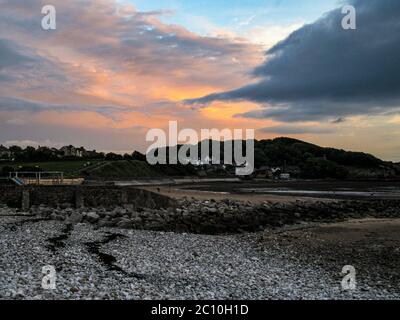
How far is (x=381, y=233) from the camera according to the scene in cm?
2917

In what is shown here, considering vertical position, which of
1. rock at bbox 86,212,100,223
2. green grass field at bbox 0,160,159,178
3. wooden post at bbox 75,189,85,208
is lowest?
rock at bbox 86,212,100,223

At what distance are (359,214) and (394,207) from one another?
8519 millimetres

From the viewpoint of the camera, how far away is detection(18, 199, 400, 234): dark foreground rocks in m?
28.7

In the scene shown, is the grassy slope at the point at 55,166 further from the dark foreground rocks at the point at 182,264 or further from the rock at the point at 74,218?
the dark foreground rocks at the point at 182,264

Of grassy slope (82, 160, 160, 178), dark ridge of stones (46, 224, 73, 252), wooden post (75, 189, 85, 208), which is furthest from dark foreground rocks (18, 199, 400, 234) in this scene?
grassy slope (82, 160, 160, 178)

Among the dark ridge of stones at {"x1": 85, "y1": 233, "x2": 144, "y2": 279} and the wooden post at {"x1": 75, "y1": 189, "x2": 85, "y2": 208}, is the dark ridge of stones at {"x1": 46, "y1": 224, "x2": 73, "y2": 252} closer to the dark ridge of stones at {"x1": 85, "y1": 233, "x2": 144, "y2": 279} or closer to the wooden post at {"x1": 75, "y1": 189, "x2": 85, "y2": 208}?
the dark ridge of stones at {"x1": 85, "y1": 233, "x2": 144, "y2": 279}

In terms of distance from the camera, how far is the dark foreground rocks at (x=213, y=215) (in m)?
28.7

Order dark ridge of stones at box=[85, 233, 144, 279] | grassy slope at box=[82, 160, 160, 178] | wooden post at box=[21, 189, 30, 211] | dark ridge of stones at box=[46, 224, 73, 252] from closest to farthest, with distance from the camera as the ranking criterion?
dark ridge of stones at box=[85, 233, 144, 279] < dark ridge of stones at box=[46, 224, 73, 252] < wooden post at box=[21, 189, 30, 211] < grassy slope at box=[82, 160, 160, 178]

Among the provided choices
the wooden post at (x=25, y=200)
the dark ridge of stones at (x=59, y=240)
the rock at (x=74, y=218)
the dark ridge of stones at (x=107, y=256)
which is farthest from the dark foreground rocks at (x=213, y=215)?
the dark ridge of stones at (x=107, y=256)

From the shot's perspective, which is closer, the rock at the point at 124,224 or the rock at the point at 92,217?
the rock at the point at 124,224

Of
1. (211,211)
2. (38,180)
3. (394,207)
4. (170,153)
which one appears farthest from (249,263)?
(170,153)

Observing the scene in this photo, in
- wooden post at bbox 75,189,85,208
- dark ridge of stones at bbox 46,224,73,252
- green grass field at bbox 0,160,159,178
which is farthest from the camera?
green grass field at bbox 0,160,159,178

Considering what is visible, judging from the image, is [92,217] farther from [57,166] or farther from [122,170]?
[122,170]

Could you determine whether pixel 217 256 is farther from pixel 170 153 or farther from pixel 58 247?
pixel 170 153
